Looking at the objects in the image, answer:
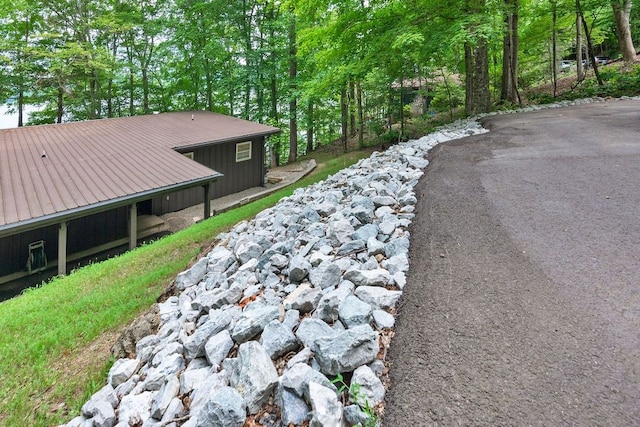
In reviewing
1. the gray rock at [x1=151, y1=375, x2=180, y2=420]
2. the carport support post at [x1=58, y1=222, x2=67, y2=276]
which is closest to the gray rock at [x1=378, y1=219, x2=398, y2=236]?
the gray rock at [x1=151, y1=375, x2=180, y2=420]

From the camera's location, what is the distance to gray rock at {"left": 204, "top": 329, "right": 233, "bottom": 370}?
7.88 feet

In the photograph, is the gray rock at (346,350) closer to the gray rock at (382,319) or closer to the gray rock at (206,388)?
the gray rock at (382,319)

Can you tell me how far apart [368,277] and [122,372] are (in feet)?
6.78

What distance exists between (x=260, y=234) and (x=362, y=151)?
11.9 metres

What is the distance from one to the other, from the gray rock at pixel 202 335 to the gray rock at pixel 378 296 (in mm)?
1023

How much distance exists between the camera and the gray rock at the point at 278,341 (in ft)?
7.34

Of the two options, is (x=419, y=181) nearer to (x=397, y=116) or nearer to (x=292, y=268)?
(x=292, y=268)

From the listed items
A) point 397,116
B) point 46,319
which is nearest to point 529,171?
point 46,319

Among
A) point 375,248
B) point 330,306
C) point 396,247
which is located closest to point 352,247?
point 375,248

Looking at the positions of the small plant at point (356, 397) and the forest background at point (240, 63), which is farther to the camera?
the forest background at point (240, 63)

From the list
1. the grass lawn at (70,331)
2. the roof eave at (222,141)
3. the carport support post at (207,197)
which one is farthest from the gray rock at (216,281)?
the roof eave at (222,141)

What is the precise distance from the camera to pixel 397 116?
49.6ft

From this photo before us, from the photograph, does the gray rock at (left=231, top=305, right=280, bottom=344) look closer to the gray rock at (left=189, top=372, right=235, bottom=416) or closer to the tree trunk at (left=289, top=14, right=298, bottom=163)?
the gray rock at (left=189, top=372, right=235, bottom=416)

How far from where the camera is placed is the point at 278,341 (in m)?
2.27
